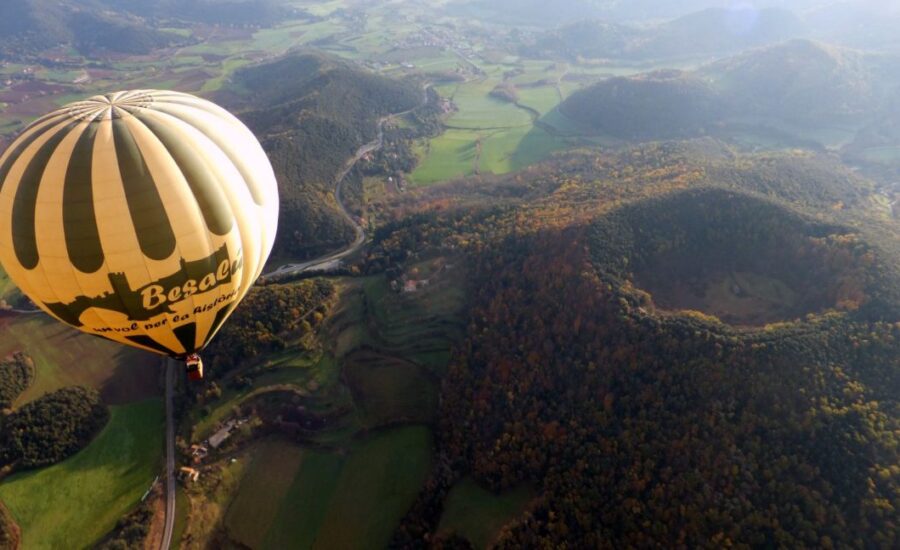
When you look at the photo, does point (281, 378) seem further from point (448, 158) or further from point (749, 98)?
point (749, 98)

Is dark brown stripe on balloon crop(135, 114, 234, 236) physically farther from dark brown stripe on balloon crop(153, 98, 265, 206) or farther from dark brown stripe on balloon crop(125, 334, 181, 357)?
dark brown stripe on balloon crop(125, 334, 181, 357)

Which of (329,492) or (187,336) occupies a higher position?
(187,336)

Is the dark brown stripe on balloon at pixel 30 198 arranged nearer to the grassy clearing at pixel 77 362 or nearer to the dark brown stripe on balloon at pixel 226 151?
the dark brown stripe on balloon at pixel 226 151

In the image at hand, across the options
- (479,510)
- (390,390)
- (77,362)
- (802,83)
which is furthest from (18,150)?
(802,83)

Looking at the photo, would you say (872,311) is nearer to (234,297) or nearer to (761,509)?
(761,509)

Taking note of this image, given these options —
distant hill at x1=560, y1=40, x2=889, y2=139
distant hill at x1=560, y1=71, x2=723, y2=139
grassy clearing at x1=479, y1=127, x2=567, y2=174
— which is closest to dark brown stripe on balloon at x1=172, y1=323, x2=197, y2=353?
grassy clearing at x1=479, y1=127, x2=567, y2=174

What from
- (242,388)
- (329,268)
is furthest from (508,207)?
(242,388)
